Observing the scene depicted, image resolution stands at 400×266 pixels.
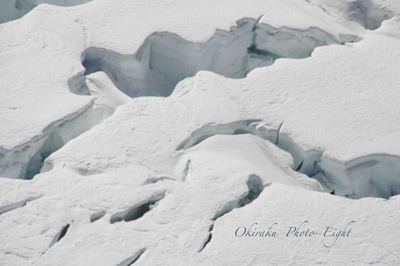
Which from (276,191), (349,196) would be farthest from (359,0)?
(276,191)

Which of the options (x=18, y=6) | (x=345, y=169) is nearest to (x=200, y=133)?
(x=345, y=169)

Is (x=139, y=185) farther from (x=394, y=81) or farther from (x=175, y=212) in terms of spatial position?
(x=394, y=81)

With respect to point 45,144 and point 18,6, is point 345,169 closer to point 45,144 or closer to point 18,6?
point 45,144

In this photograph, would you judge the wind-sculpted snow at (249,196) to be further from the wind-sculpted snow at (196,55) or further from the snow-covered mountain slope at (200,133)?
the wind-sculpted snow at (196,55)

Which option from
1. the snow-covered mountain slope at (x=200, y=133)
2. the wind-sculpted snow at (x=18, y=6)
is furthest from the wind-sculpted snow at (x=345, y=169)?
the wind-sculpted snow at (x=18, y=6)

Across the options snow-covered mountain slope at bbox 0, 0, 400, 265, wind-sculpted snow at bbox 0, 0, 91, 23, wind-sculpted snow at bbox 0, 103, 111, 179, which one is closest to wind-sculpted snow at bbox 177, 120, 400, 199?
snow-covered mountain slope at bbox 0, 0, 400, 265
